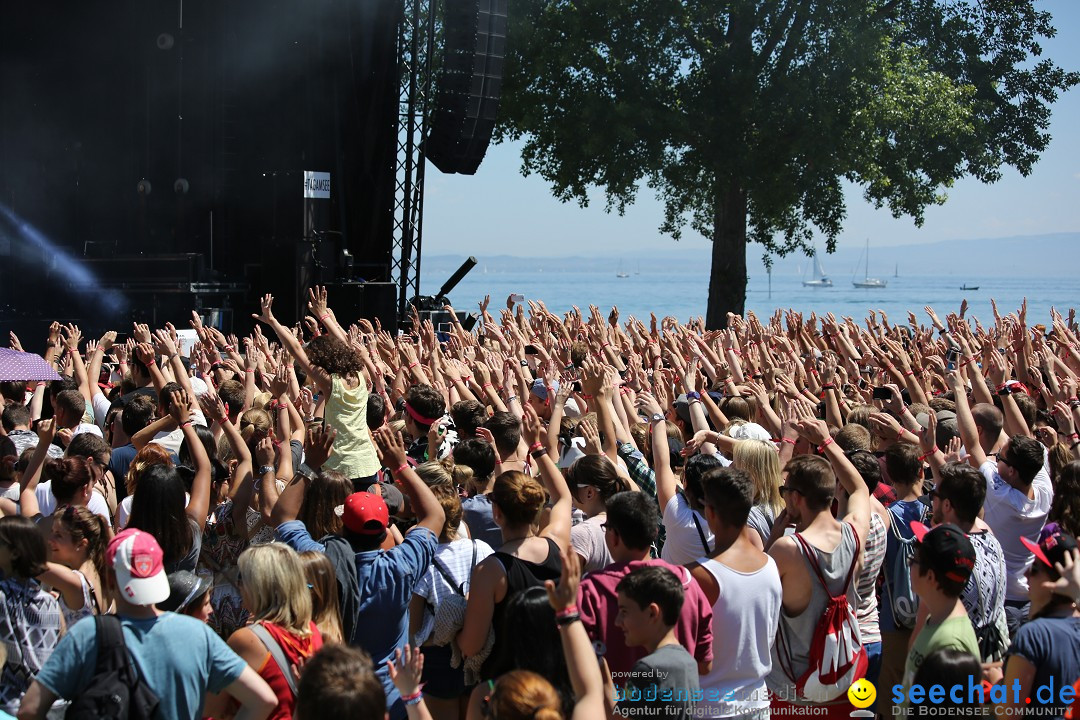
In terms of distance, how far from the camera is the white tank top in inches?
140

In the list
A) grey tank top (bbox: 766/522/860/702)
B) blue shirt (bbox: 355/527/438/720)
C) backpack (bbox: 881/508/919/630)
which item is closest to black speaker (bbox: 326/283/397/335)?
backpack (bbox: 881/508/919/630)

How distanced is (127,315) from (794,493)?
12.7 m

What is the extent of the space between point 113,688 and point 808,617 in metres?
2.26

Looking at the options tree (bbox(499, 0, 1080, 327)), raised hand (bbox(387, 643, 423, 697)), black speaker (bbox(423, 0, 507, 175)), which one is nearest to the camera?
raised hand (bbox(387, 643, 423, 697))

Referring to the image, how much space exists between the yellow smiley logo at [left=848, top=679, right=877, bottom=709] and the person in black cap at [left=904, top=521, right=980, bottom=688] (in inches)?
25.8

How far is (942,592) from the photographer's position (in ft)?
11.1

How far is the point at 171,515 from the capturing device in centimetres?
393

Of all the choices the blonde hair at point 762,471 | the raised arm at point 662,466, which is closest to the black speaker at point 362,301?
the raised arm at point 662,466

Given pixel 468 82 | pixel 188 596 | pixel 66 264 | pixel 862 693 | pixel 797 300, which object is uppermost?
pixel 468 82

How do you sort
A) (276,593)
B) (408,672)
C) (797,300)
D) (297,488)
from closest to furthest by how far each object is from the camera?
(408,672)
(276,593)
(297,488)
(797,300)

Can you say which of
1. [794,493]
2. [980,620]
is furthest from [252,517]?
[980,620]

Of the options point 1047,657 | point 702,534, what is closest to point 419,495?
point 702,534

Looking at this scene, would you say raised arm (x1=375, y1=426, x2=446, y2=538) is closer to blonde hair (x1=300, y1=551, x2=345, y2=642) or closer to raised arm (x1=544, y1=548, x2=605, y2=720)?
blonde hair (x1=300, y1=551, x2=345, y2=642)

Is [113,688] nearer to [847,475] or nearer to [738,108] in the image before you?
[847,475]
